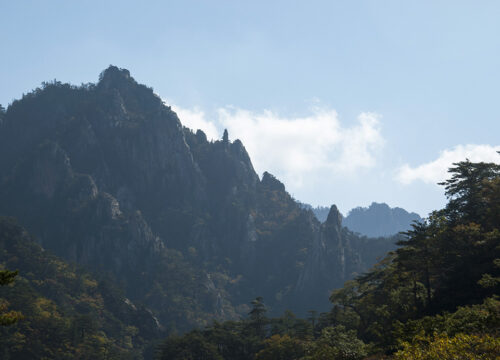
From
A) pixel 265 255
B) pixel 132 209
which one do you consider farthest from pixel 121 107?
pixel 265 255

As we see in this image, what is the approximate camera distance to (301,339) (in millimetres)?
56406

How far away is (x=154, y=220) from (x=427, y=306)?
6139 inches

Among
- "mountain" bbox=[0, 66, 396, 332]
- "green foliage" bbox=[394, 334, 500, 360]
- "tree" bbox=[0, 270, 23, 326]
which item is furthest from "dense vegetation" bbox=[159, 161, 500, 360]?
"mountain" bbox=[0, 66, 396, 332]

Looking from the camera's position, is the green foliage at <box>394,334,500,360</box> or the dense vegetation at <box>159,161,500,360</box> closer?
the green foliage at <box>394,334,500,360</box>

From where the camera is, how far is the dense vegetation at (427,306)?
2242cm

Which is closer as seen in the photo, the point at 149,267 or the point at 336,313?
the point at 336,313

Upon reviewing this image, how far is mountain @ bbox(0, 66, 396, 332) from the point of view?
488 ft

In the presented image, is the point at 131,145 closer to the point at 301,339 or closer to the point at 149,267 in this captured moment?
the point at 149,267

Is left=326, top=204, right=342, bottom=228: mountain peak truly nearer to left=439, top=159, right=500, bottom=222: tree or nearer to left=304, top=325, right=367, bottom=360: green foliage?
left=439, top=159, right=500, bottom=222: tree

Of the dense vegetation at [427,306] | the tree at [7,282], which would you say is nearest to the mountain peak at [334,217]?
the dense vegetation at [427,306]

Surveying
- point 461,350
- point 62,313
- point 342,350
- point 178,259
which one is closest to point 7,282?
point 461,350

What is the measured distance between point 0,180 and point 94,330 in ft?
374

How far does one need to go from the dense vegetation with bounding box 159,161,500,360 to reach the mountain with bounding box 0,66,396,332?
8848 cm

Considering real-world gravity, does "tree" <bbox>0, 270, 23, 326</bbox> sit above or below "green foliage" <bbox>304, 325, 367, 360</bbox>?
above
